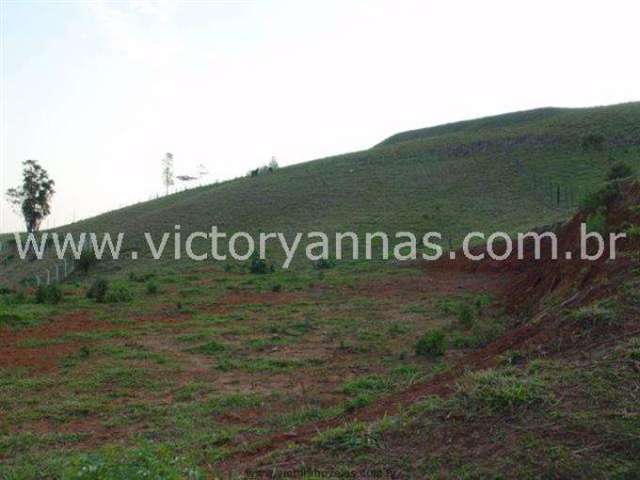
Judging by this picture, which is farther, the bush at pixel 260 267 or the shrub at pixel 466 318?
Result: the bush at pixel 260 267

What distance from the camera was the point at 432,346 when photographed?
1004cm

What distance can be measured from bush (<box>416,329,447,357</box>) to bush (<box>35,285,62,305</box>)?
11.2 metres

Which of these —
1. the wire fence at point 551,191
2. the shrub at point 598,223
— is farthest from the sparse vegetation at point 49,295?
the wire fence at point 551,191

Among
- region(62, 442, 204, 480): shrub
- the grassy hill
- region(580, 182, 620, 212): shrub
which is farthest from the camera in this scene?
the grassy hill

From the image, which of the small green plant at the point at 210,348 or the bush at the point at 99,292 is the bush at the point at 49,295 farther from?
the small green plant at the point at 210,348

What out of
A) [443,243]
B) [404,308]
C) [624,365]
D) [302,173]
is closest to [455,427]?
[624,365]

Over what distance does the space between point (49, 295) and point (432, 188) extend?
920 inches

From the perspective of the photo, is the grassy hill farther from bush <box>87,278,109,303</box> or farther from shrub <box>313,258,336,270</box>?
bush <box>87,278,109,303</box>

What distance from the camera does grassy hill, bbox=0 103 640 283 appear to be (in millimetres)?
30875

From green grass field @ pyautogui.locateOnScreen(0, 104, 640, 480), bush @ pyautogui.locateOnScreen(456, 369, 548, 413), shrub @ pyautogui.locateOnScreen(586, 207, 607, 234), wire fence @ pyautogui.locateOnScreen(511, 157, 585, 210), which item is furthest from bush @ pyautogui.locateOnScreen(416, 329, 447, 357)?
wire fence @ pyautogui.locateOnScreen(511, 157, 585, 210)

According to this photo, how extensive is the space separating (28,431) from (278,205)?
100 ft

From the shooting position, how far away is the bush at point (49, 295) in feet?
57.9

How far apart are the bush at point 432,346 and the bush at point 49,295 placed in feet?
36.6

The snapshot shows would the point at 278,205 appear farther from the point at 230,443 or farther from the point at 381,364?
the point at 230,443
